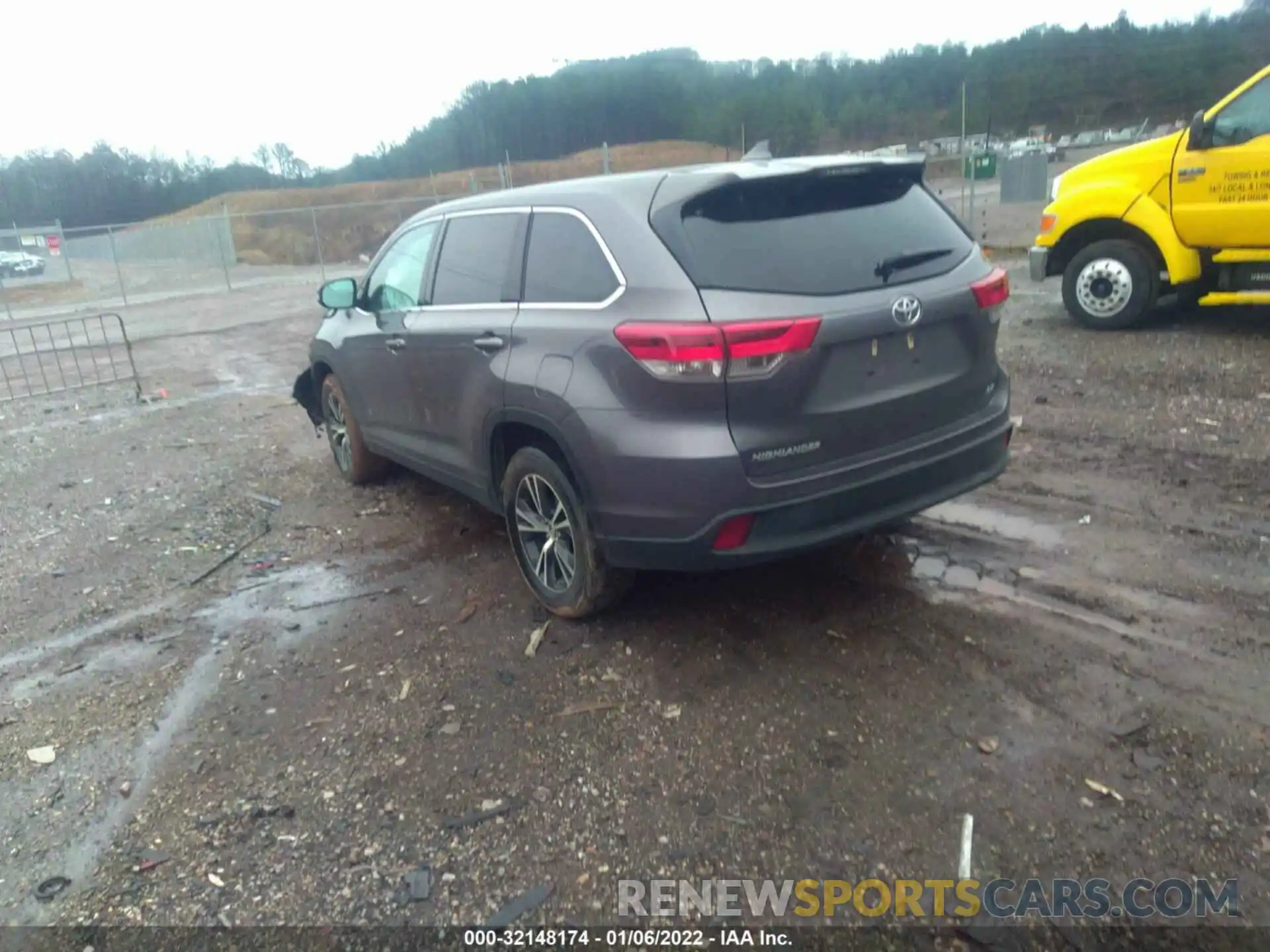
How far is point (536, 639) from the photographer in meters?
4.21

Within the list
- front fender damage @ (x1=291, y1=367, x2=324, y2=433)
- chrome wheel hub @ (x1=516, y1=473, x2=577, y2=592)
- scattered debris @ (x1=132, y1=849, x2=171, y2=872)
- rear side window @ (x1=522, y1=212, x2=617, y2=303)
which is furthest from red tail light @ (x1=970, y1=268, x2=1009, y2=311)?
front fender damage @ (x1=291, y1=367, x2=324, y2=433)

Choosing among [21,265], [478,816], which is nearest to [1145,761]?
[478,816]

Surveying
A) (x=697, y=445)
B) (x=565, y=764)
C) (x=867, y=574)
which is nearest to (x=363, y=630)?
(x=565, y=764)

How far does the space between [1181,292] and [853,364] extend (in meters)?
6.92

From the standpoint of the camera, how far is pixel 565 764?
3301mm

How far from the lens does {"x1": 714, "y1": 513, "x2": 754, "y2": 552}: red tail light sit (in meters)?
3.46

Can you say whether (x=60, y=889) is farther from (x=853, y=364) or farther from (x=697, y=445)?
(x=853, y=364)

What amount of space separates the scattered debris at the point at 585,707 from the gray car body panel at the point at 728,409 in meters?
0.55

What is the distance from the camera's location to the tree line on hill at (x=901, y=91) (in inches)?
797

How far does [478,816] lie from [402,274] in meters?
3.38

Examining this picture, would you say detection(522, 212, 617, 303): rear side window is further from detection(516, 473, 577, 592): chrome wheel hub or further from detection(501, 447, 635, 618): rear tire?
detection(516, 473, 577, 592): chrome wheel hub

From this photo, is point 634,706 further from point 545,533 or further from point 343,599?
point 343,599

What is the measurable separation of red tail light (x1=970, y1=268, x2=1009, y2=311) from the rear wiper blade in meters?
0.19

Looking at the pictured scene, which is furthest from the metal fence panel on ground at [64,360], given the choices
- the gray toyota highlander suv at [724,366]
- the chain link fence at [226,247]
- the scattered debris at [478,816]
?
the scattered debris at [478,816]
